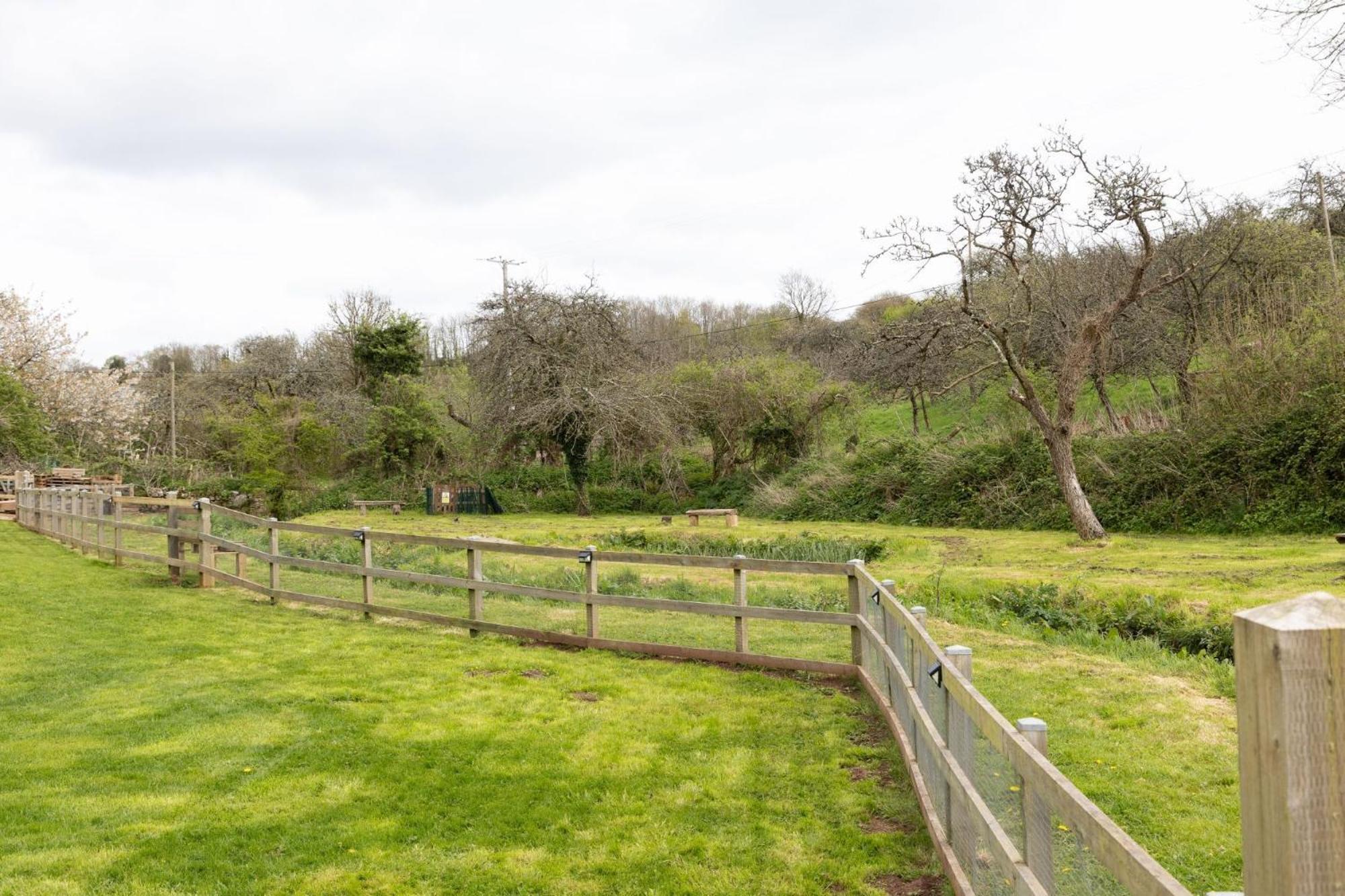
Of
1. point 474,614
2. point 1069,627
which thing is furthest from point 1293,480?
point 474,614

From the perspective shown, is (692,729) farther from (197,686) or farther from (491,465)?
(491,465)

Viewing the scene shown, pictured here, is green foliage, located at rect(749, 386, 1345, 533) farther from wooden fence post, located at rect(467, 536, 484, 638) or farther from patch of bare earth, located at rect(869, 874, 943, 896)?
patch of bare earth, located at rect(869, 874, 943, 896)

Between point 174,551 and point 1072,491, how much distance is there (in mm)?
15225

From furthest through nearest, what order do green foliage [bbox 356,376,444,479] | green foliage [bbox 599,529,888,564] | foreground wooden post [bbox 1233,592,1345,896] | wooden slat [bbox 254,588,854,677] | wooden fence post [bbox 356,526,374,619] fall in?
green foliage [bbox 356,376,444,479], green foliage [bbox 599,529,888,564], wooden fence post [bbox 356,526,374,619], wooden slat [bbox 254,588,854,677], foreground wooden post [bbox 1233,592,1345,896]

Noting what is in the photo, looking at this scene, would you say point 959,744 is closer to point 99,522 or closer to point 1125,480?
point 99,522

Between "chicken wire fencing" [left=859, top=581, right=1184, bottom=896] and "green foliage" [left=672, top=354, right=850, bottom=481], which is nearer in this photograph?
"chicken wire fencing" [left=859, top=581, right=1184, bottom=896]

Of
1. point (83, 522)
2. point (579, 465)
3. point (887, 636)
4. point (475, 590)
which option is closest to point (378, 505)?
point (579, 465)

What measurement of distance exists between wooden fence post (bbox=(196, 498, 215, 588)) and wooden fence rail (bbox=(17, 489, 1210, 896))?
69 centimetres

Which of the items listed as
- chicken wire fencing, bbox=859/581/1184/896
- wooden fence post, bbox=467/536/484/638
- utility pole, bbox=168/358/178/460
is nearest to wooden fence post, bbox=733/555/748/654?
chicken wire fencing, bbox=859/581/1184/896

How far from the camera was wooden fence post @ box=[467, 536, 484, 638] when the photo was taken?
9844mm

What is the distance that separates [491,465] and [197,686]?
86.9 feet

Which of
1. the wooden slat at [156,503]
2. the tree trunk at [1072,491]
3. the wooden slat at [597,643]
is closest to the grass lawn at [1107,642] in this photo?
the tree trunk at [1072,491]

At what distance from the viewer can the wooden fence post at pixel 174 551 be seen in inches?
548

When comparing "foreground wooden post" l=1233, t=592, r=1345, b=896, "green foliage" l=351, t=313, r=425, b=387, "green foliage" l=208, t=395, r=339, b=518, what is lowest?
"foreground wooden post" l=1233, t=592, r=1345, b=896
